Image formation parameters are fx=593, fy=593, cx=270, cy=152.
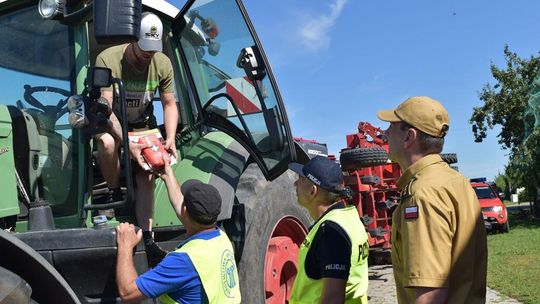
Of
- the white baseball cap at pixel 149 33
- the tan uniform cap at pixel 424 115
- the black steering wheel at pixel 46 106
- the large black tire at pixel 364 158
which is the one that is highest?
the white baseball cap at pixel 149 33

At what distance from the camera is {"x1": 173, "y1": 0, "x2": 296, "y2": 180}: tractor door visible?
14.4ft

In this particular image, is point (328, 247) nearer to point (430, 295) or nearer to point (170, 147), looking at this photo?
point (430, 295)

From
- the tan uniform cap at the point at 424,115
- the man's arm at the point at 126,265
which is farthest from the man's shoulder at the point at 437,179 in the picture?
the man's arm at the point at 126,265

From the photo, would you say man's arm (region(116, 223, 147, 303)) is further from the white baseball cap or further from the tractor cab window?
the white baseball cap

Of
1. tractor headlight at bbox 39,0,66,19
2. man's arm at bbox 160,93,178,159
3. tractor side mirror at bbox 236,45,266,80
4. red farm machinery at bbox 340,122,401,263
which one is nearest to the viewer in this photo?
tractor headlight at bbox 39,0,66,19

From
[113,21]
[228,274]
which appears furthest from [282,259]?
[113,21]

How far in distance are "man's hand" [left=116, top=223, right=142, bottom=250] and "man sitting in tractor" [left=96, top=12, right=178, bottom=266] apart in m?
0.49

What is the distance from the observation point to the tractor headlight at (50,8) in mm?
3463

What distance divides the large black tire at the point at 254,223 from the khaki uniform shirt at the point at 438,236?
200 centimetres

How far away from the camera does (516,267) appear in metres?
10.5

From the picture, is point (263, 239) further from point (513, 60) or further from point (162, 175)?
point (513, 60)

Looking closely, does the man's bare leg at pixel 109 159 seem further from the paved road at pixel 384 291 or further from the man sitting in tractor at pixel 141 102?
the paved road at pixel 384 291

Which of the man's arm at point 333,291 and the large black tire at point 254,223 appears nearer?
the man's arm at point 333,291

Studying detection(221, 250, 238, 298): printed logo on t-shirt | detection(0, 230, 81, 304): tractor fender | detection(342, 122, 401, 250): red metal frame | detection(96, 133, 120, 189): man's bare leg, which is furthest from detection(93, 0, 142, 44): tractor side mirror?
detection(342, 122, 401, 250): red metal frame
